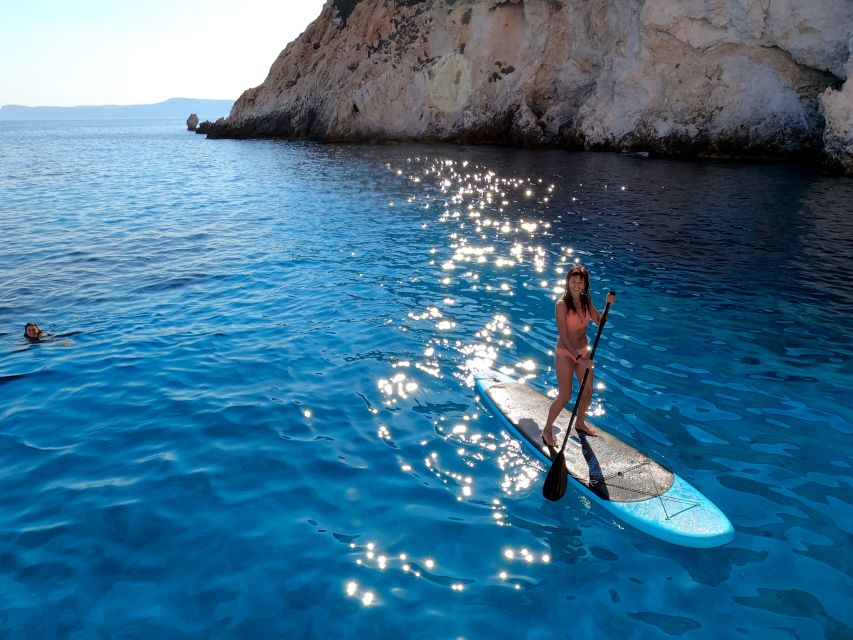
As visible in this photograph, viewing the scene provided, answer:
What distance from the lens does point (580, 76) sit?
1585 inches

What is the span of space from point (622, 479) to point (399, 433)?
3.07 meters

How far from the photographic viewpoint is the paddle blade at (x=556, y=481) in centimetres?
635

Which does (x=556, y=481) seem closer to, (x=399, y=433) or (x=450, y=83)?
(x=399, y=433)

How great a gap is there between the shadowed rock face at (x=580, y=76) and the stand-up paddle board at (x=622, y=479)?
27.1m

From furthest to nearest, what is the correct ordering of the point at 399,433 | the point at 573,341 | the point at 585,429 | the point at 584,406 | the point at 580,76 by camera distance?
the point at 580,76 < the point at 399,433 < the point at 585,429 < the point at 584,406 < the point at 573,341

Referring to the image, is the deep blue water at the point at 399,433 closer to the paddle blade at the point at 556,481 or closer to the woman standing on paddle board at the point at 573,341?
the paddle blade at the point at 556,481

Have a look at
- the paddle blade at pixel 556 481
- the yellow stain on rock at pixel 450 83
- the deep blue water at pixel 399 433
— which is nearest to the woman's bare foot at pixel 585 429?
the deep blue water at pixel 399 433

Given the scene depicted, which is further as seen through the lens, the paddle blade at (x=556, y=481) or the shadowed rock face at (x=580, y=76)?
the shadowed rock face at (x=580, y=76)

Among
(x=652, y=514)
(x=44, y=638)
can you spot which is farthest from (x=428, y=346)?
(x=44, y=638)

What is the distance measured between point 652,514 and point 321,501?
385 centimetres

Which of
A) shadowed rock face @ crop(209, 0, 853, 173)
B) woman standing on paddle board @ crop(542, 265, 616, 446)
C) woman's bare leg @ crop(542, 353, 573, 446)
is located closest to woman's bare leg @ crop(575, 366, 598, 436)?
woman standing on paddle board @ crop(542, 265, 616, 446)

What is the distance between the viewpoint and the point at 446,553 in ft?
18.7

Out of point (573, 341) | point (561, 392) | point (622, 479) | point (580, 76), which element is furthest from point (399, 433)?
point (580, 76)

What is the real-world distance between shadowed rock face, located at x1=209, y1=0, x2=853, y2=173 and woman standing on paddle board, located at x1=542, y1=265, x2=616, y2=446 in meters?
26.8
